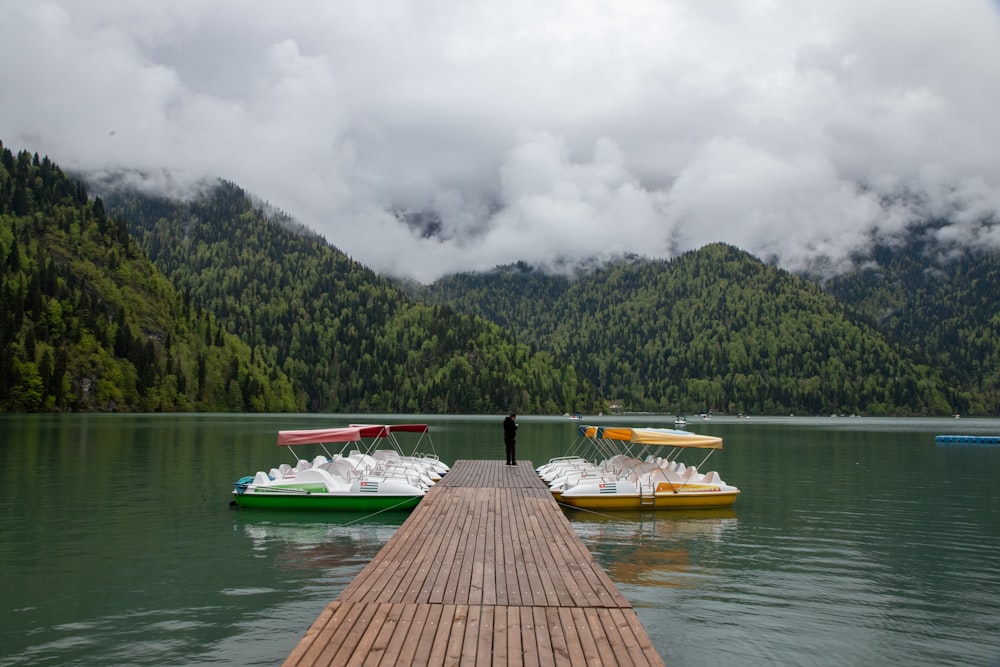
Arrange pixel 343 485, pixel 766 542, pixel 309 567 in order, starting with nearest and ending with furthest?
1. pixel 309 567
2. pixel 766 542
3. pixel 343 485

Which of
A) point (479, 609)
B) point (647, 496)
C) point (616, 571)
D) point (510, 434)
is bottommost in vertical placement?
point (616, 571)

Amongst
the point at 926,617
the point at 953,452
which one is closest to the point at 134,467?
the point at 926,617

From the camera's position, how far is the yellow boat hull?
1452 inches

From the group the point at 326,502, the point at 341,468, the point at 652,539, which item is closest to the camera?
the point at 652,539

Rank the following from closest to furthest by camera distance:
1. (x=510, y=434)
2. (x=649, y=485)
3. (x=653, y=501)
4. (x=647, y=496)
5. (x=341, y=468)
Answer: (x=647, y=496), (x=653, y=501), (x=649, y=485), (x=341, y=468), (x=510, y=434)

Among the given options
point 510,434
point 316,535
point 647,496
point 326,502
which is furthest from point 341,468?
point 647,496

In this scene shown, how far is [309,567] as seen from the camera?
77.6 ft

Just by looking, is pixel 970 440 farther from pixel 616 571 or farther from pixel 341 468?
pixel 616 571

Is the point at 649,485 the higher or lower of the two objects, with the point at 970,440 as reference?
higher

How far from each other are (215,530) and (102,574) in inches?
319

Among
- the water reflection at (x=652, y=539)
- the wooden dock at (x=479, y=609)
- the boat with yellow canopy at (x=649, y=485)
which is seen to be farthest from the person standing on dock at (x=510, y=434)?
the wooden dock at (x=479, y=609)

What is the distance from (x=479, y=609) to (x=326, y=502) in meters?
23.9

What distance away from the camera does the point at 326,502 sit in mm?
36031

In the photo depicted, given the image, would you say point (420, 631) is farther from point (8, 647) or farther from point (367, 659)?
point (8, 647)
